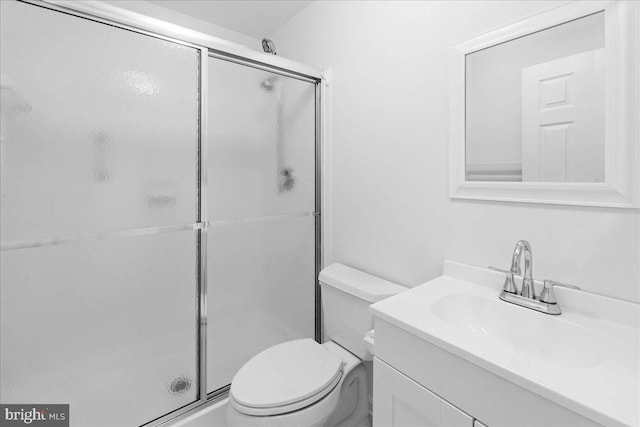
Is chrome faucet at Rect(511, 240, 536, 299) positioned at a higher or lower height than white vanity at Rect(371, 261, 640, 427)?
higher

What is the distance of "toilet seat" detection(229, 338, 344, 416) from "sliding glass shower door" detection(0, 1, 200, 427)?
379mm

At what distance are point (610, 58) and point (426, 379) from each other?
3.39 feet

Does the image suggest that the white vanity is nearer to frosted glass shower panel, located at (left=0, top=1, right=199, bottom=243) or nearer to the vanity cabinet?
the vanity cabinet

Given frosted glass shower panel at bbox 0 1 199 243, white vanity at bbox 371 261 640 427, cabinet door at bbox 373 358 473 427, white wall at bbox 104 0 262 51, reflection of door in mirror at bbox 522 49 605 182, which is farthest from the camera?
white wall at bbox 104 0 262 51

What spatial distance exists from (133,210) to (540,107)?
1.55m

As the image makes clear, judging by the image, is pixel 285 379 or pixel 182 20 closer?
pixel 285 379

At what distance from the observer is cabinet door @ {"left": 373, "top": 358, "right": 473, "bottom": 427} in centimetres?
76

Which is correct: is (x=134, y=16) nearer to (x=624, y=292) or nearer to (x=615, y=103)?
(x=615, y=103)

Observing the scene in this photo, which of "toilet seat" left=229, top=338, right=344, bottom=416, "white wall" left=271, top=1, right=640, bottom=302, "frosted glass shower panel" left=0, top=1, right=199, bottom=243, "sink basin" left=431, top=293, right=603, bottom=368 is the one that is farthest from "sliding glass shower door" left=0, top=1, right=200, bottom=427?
"sink basin" left=431, top=293, right=603, bottom=368

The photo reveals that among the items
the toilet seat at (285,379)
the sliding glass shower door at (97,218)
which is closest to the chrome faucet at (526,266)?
the toilet seat at (285,379)

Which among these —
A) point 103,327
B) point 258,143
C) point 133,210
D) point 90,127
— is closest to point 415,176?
point 258,143

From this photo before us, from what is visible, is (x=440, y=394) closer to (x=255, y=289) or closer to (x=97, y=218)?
(x=255, y=289)

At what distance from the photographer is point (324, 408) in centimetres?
117

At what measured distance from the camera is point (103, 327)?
4.05 ft
